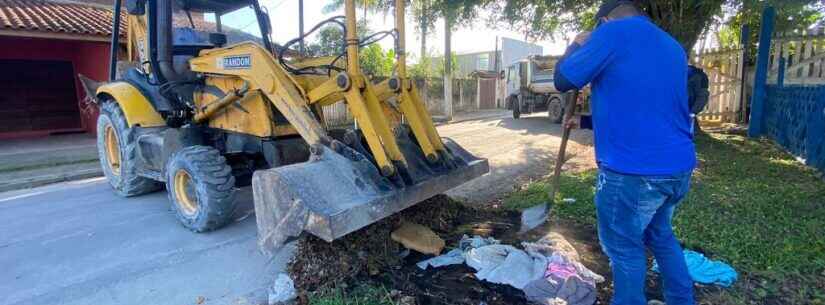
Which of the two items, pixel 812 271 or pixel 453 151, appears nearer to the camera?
pixel 812 271

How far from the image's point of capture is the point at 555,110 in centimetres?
1500

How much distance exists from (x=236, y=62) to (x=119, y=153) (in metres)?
3.02

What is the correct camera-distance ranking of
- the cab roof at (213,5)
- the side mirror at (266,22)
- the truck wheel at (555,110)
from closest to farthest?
the cab roof at (213,5) → the side mirror at (266,22) → the truck wheel at (555,110)

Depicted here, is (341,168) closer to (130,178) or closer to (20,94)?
(130,178)

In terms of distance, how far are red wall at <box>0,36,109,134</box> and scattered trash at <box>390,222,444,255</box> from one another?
11.3m

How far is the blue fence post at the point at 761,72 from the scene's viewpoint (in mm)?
8922

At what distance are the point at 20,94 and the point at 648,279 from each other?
595 inches

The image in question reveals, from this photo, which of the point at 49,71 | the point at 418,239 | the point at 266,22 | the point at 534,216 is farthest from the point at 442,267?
the point at 49,71

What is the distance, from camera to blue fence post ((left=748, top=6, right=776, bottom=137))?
29.3 feet

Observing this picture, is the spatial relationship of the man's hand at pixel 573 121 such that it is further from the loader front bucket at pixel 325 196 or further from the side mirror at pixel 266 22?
the side mirror at pixel 266 22

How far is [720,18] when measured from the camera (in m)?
10.6

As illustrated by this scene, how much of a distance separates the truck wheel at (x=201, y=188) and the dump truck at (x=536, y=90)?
40.6ft

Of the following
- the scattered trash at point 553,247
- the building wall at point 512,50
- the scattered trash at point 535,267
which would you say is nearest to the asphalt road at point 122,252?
the scattered trash at point 535,267

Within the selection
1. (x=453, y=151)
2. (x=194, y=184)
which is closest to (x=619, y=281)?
(x=453, y=151)
